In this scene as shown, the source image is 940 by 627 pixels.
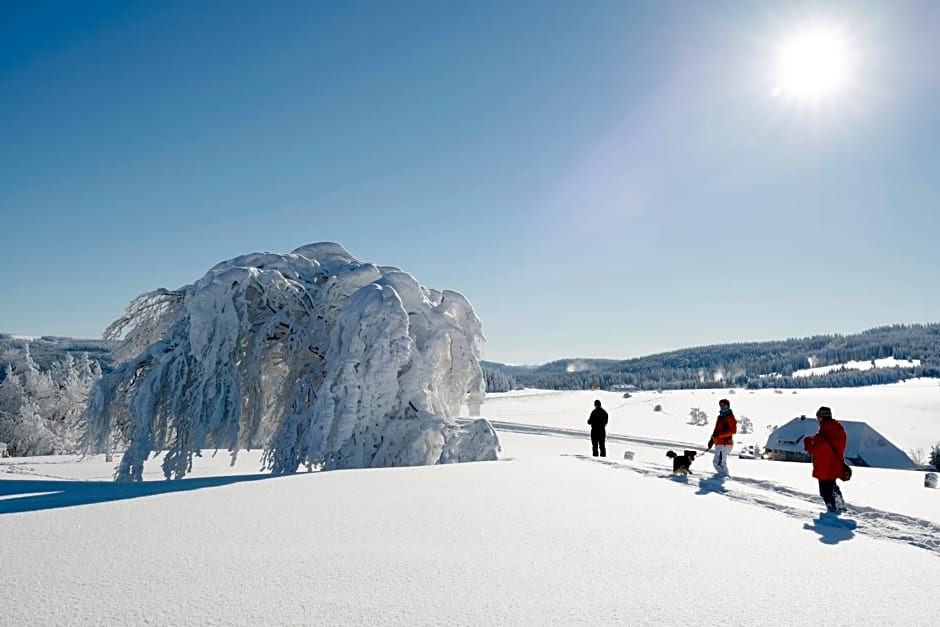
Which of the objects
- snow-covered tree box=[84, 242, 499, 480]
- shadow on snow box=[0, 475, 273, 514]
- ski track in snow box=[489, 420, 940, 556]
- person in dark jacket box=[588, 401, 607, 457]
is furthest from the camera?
person in dark jacket box=[588, 401, 607, 457]

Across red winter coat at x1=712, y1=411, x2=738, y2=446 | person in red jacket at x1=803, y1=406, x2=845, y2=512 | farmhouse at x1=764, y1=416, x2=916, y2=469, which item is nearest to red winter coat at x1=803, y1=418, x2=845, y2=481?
person in red jacket at x1=803, y1=406, x2=845, y2=512

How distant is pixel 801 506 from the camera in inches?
283

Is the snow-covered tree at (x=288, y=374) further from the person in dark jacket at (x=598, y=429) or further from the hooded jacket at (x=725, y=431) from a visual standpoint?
the hooded jacket at (x=725, y=431)

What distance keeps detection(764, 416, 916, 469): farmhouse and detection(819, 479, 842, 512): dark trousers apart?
26.0 metres

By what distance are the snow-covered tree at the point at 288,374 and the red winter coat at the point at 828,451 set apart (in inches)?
273

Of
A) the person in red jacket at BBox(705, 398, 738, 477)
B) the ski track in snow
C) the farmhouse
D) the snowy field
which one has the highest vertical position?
the person in red jacket at BBox(705, 398, 738, 477)

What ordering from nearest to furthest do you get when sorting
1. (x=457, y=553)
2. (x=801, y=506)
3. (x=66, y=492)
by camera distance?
(x=457, y=553) < (x=801, y=506) < (x=66, y=492)

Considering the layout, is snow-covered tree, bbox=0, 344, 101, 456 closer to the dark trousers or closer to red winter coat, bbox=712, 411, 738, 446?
red winter coat, bbox=712, 411, 738, 446

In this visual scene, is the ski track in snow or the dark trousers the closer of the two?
the ski track in snow

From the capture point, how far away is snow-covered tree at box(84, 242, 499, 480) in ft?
38.0

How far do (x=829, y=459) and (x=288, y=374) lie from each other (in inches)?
474

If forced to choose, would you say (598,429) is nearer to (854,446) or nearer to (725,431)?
(725,431)

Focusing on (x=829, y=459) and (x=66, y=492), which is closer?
(x=66, y=492)

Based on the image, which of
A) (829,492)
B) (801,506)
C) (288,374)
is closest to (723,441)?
(829,492)
